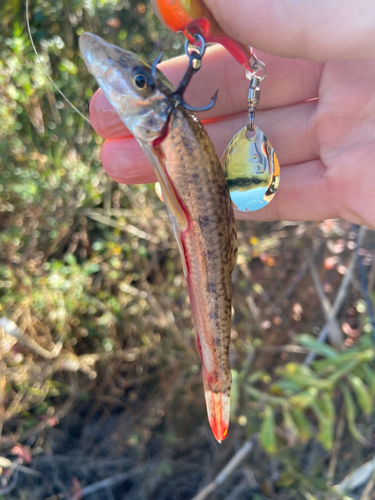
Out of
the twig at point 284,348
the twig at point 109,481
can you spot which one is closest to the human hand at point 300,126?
the twig at point 284,348

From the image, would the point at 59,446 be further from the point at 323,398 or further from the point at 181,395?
the point at 323,398

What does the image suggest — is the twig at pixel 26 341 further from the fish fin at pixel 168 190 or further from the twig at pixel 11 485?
the fish fin at pixel 168 190

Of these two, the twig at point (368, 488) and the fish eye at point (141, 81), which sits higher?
→ the fish eye at point (141, 81)

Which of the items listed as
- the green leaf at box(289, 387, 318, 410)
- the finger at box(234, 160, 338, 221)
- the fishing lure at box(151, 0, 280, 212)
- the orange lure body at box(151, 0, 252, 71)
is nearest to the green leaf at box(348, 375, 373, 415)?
the green leaf at box(289, 387, 318, 410)

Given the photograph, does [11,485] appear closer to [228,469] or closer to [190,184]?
[228,469]

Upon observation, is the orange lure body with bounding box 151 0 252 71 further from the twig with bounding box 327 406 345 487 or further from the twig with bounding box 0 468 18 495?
the twig with bounding box 0 468 18 495

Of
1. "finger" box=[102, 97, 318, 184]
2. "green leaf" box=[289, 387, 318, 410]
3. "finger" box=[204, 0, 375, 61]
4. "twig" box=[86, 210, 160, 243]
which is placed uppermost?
"finger" box=[204, 0, 375, 61]

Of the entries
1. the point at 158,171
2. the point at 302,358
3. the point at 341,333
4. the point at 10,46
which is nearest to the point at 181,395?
the point at 302,358
